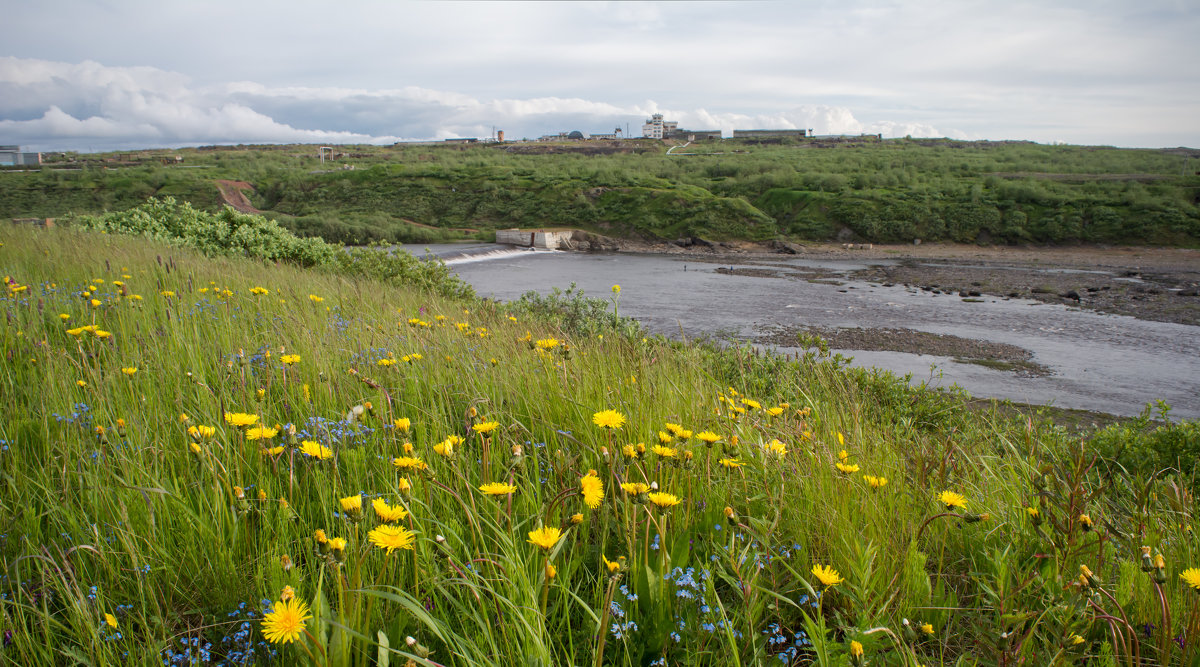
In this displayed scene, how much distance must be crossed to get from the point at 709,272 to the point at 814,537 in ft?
81.8

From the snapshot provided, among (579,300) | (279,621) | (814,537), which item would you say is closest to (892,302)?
(579,300)

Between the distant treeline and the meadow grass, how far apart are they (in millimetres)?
30609

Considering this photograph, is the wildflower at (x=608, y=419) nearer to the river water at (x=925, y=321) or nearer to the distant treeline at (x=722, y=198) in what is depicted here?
the river water at (x=925, y=321)

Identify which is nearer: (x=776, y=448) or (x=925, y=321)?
(x=776, y=448)

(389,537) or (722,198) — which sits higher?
(722,198)

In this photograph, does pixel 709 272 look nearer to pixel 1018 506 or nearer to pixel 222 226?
pixel 222 226

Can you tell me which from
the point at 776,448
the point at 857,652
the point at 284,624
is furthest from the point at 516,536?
the point at 776,448

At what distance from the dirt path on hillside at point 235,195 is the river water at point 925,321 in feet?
76.8

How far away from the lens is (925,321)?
16594 millimetres

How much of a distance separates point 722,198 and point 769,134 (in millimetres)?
69474

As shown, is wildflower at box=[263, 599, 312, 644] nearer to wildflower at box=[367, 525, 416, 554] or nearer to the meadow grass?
the meadow grass

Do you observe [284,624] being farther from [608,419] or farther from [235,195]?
[235,195]

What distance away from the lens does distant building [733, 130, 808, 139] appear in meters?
97.2

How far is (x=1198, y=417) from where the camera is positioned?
9.45 metres
